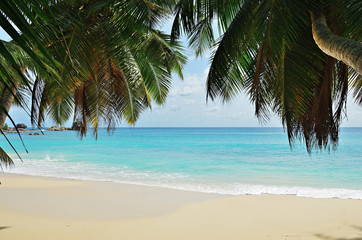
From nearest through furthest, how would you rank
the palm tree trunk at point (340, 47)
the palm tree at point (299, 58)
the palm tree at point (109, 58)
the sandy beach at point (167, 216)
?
the palm tree trunk at point (340, 47)
the palm tree at point (299, 58)
the sandy beach at point (167, 216)
the palm tree at point (109, 58)

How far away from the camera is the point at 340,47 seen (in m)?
2.60

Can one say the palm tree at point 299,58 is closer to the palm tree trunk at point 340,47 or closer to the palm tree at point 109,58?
the palm tree trunk at point 340,47

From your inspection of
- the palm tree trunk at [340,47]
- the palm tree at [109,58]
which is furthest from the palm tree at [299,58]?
the palm tree at [109,58]

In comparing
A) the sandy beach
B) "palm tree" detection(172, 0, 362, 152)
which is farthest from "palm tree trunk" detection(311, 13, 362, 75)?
the sandy beach

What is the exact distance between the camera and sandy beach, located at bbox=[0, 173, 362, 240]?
15.6 feet

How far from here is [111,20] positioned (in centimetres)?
597

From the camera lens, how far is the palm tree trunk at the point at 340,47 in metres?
2.40

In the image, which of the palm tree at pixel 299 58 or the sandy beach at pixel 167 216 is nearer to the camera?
the palm tree at pixel 299 58

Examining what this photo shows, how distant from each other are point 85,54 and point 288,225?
4594 millimetres

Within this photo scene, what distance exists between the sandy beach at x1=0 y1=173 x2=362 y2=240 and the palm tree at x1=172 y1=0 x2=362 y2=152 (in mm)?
1950

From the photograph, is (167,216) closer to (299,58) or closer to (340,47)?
(299,58)

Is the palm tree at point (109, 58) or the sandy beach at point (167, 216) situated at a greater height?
the palm tree at point (109, 58)

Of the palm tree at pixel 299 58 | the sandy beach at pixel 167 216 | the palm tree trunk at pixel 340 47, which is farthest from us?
the sandy beach at pixel 167 216

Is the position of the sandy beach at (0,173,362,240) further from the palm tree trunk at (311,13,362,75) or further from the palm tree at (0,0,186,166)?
the palm tree trunk at (311,13,362,75)
